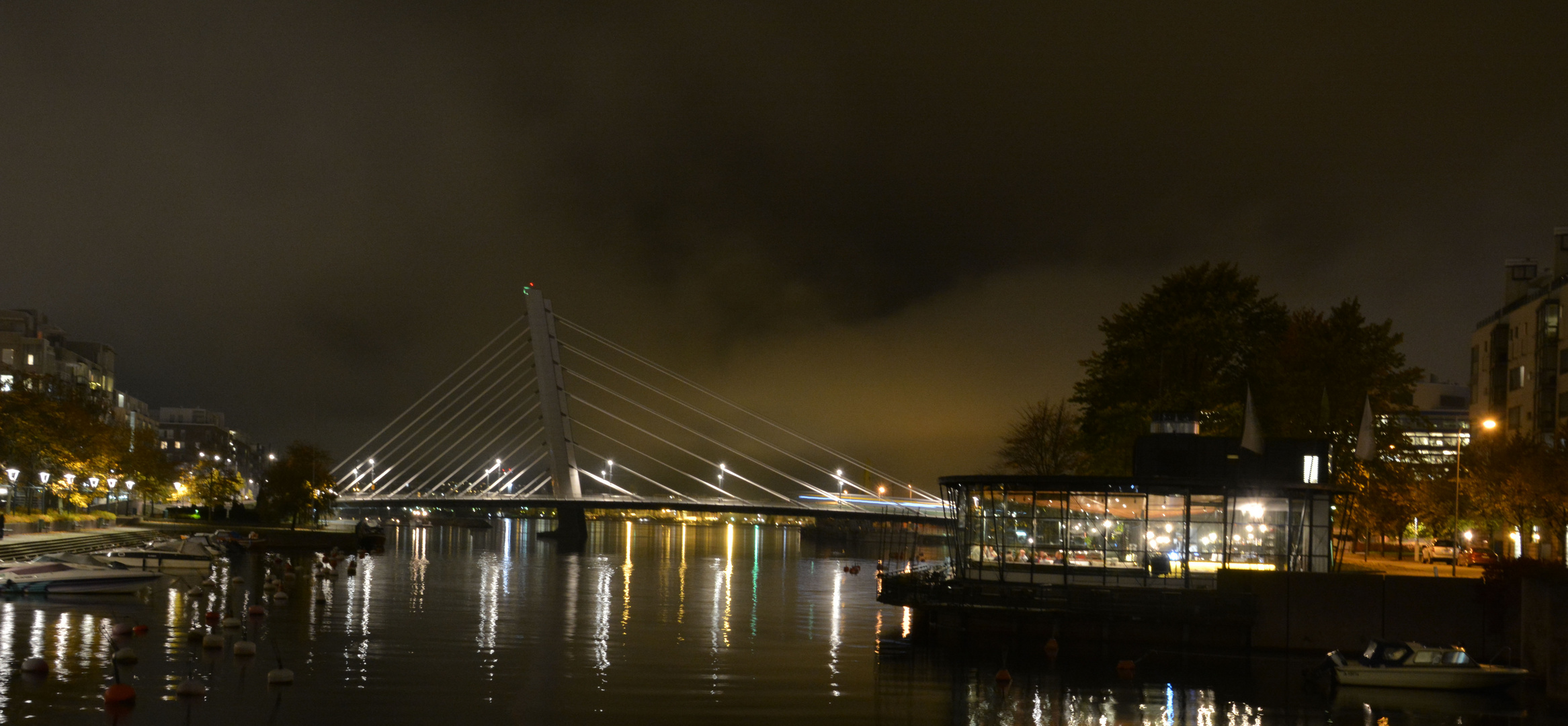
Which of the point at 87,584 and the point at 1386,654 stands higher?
the point at 1386,654

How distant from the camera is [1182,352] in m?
62.4

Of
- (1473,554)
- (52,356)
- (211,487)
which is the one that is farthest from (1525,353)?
(52,356)

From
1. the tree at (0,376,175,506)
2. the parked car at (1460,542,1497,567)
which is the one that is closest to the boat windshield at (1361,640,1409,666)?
the parked car at (1460,542,1497,567)

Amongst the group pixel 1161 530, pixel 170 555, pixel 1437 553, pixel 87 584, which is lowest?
pixel 170 555

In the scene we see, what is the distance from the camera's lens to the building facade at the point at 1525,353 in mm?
72875

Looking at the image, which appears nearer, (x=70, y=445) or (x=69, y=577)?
(x=69, y=577)

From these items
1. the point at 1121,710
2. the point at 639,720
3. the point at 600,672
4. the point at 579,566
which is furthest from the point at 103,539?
the point at 1121,710

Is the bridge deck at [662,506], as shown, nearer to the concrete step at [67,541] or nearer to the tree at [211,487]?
the tree at [211,487]

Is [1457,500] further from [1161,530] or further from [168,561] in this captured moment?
[168,561]

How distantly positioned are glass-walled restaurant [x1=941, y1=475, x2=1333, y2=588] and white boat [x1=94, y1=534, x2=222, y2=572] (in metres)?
38.2

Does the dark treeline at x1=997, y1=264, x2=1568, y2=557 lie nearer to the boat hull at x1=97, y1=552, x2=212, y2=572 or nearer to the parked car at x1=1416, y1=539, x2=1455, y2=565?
the parked car at x1=1416, y1=539, x2=1455, y2=565

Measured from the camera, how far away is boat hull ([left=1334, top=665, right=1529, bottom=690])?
34.1 m

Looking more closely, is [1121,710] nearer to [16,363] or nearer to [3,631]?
[3,631]

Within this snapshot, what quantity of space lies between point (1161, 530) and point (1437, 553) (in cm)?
3762
